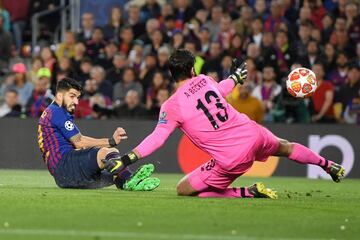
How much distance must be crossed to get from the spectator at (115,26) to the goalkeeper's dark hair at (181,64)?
39.0 ft

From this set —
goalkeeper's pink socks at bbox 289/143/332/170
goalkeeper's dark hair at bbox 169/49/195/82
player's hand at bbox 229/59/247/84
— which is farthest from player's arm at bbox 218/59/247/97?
goalkeeper's pink socks at bbox 289/143/332/170

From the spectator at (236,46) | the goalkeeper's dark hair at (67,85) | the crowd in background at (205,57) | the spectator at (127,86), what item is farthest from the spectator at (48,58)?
the goalkeeper's dark hair at (67,85)

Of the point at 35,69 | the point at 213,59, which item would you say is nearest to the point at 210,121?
the point at 213,59

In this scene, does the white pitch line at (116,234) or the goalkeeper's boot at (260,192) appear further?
Result: the goalkeeper's boot at (260,192)

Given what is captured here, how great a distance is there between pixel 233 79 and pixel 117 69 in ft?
33.5

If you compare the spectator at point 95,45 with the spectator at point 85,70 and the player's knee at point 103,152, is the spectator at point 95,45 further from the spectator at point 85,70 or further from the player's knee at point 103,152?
the player's knee at point 103,152

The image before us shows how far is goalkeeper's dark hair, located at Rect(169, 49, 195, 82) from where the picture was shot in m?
11.5

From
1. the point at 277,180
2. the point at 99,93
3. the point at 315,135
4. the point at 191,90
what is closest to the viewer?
the point at 191,90

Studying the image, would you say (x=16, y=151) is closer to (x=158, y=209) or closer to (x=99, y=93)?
(x=99, y=93)

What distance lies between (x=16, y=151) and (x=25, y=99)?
2.10 meters

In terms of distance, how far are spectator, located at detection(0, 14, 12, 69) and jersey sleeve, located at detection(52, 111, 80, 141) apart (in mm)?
11128

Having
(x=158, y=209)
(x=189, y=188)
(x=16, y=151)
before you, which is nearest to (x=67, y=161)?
(x=189, y=188)

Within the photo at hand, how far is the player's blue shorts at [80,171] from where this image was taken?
12.4m

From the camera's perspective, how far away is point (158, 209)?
33.0 ft
